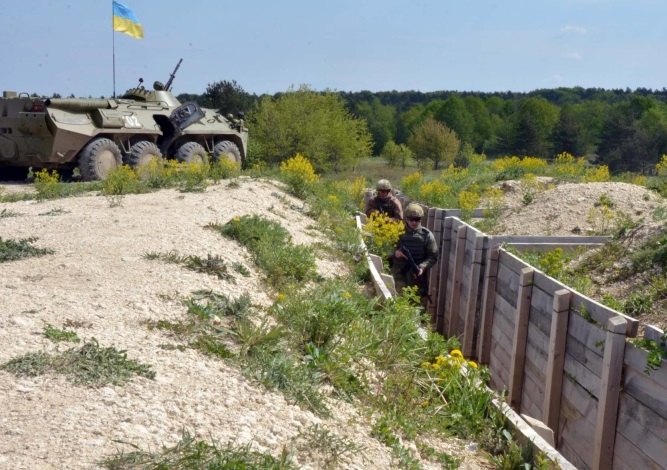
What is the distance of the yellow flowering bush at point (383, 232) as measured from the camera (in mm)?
9762

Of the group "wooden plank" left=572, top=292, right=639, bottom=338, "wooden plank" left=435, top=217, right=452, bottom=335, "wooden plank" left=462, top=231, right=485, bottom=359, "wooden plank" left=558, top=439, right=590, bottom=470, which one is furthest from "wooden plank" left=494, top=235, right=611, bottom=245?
"wooden plank" left=558, top=439, right=590, bottom=470

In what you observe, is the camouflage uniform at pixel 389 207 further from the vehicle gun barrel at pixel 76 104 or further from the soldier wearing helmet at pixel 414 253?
the vehicle gun barrel at pixel 76 104

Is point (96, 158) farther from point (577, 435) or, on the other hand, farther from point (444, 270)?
point (577, 435)

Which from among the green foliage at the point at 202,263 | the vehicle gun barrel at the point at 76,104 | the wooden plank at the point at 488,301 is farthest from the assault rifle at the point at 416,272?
the vehicle gun barrel at the point at 76,104

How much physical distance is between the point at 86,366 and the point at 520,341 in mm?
4398

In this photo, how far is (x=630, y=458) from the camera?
5.09 metres

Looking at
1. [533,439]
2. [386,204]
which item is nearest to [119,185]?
[386,204]

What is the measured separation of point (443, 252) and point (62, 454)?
29.2 ft

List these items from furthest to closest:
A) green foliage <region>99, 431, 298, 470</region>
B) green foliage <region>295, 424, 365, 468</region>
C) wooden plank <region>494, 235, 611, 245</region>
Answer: wooden plank <region>494, 235, 611, 245</region>
green foliage <region>295, 424, 365, 468</region>
green foliage <region>99, 431, 298, 470</region>

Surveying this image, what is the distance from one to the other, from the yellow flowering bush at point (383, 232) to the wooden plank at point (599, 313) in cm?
374

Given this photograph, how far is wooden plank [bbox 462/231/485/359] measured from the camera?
9.22m

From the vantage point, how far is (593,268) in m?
8.53

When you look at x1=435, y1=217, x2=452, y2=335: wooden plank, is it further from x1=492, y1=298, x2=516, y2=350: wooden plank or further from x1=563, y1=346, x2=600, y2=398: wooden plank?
x1=563, y1=346, x2=600, y2=398: wooden plank

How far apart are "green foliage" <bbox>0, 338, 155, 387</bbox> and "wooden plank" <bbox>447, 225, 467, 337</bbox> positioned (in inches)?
255
